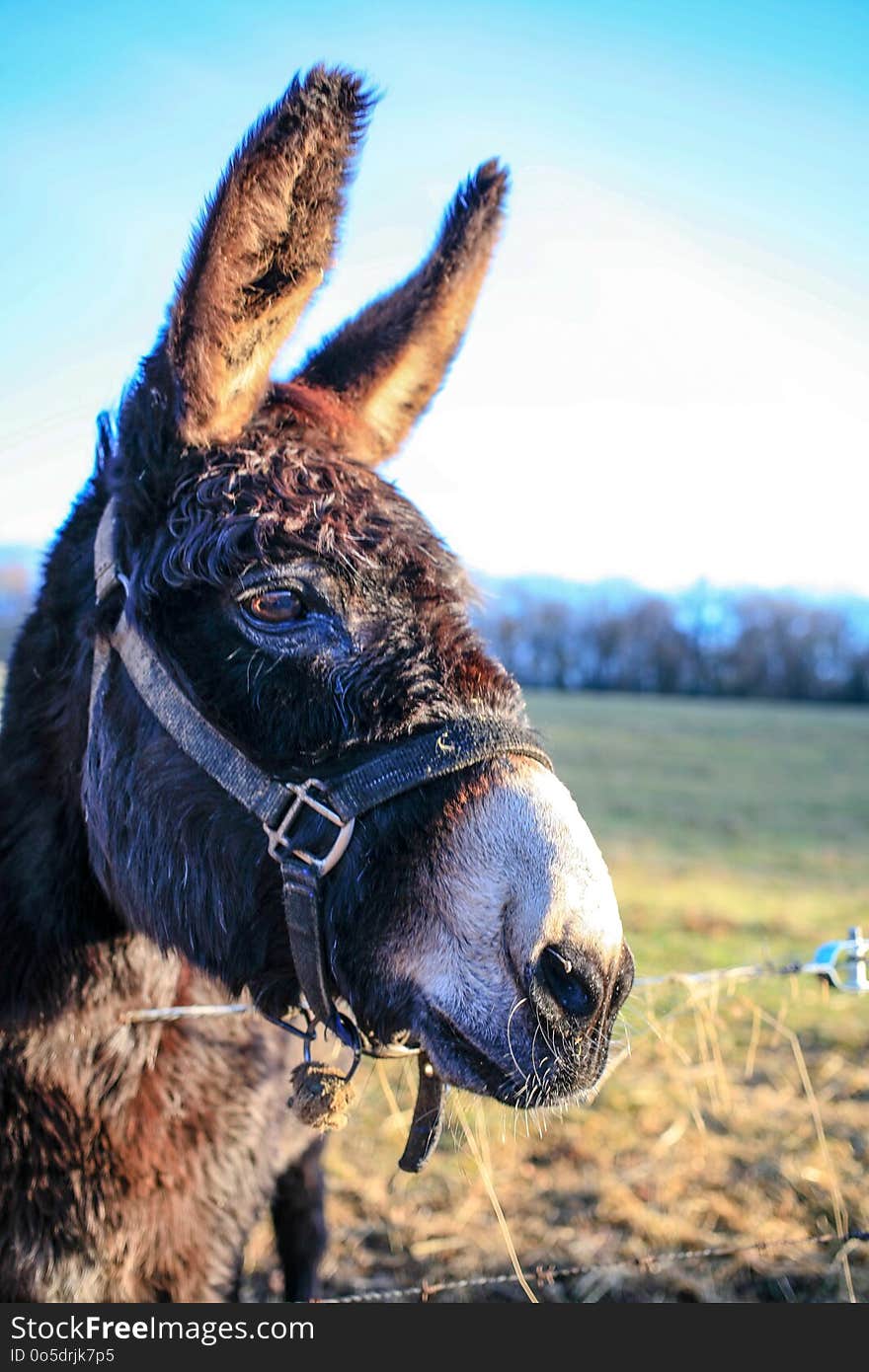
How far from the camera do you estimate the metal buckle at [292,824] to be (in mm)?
1603

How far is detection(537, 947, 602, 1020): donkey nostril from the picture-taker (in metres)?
1.45

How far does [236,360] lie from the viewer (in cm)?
192

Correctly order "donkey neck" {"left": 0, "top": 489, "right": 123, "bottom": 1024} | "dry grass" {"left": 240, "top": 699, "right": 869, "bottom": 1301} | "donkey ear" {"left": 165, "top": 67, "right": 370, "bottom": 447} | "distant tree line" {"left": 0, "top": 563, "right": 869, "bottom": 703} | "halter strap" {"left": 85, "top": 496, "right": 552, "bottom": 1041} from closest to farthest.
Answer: "halter strap" {"left": 85, "top": 496, "right": 552, "bottom": 1041} < "donkey ear" {"left": 165, "top": 67, "right": 370, "bottom": 447} < "donkey neck" {"left": 0, "top": 489, "right": 123, "bottom": 1024} < "dry grass" {"left": 240, "top": 699, "right": 869, "bottom": 1301} < "distant tree line" {"left": 0, "top": 563, "right": 869, "bottom": 703}

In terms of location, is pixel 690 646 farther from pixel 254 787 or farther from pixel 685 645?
pixel 254 787

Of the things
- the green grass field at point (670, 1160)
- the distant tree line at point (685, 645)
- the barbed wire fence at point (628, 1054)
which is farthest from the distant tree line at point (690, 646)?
the barbed wire fence at point (628, 1054)

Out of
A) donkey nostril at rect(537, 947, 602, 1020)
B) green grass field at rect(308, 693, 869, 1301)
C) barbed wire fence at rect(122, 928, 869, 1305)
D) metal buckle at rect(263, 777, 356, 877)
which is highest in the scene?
metal buckle at rect(263, 777, 356, 877)

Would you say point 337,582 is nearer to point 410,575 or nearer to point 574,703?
point 410,575

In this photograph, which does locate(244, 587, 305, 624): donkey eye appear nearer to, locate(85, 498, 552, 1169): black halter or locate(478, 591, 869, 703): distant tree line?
locate(85, 498, 552, 1169): black halter

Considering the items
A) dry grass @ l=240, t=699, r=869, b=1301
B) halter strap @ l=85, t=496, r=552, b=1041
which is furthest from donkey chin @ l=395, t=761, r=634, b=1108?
dry grass @ l=240, t=699, r=869, b=1301

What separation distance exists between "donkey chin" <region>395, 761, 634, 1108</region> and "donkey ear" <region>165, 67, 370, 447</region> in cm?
103

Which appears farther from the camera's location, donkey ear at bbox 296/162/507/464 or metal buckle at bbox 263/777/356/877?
donkey ear at bbox 296/162/507/464

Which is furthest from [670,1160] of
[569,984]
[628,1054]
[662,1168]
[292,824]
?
[292,824]

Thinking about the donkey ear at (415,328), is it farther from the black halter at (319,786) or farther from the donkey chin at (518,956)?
the donkey chin at (518,956)

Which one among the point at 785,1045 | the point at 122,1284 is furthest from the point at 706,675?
the point at 122,1284
